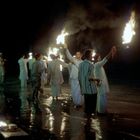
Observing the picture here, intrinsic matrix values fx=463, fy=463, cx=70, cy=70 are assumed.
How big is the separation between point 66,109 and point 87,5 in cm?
1010

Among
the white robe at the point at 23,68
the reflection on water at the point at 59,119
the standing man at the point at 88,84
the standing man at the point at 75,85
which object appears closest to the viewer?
the reflection on water at the point at 59,119

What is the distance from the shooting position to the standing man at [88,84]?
11.8m

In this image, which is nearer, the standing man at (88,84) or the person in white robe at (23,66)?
the standing man at (88,84)

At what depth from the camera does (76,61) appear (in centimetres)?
1655

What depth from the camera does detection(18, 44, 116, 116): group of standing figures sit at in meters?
11.9

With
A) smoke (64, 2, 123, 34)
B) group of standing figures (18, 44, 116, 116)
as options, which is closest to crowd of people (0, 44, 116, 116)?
group of standing figures (18, 44, 116, 116)

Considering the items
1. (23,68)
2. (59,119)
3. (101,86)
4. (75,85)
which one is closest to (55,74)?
(75,85)

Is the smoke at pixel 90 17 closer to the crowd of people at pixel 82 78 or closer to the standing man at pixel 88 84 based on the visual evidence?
the crowd of people at pixel 82 78

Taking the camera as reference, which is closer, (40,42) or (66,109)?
(66,109)

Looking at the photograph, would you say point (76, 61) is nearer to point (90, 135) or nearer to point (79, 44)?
point (90, 135)

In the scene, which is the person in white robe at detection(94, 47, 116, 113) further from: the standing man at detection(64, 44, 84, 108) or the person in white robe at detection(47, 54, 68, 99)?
the person in white robe at detection(47, 54, 68, 99)

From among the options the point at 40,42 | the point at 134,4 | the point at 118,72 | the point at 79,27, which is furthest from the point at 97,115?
the point at 40,42

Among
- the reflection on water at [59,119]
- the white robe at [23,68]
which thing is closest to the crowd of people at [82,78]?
the reflection on water at [59,119]

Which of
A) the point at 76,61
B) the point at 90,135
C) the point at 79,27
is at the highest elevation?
the point at 79,27
